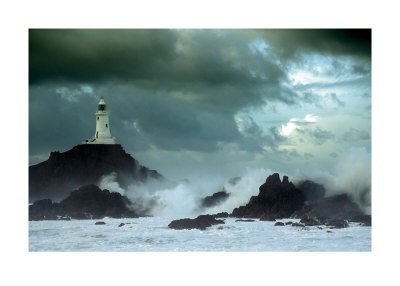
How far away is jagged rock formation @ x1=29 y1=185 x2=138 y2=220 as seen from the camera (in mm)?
14188

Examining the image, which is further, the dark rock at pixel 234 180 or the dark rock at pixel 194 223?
the dark rock at pixel 234 180

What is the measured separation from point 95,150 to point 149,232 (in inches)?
106

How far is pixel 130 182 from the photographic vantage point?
1479 cm

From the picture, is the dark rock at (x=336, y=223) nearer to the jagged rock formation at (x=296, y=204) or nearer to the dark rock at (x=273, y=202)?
the jagged rock formation at (x=296, y=204)

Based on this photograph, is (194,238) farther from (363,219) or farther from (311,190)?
(363,219)

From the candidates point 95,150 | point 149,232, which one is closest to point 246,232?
point 149,232

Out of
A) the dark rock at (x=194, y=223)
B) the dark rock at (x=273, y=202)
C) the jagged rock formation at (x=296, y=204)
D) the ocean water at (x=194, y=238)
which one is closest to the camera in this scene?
the ocean water at (x=194, y=238)

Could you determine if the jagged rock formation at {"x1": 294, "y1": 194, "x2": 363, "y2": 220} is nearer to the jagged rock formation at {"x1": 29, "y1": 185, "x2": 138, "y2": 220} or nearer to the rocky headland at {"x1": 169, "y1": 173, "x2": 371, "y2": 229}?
the rocky headland at {"x1": 169, "y1": 173, "x2": 371, "y2": 229}

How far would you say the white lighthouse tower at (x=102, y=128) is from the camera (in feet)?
44.5

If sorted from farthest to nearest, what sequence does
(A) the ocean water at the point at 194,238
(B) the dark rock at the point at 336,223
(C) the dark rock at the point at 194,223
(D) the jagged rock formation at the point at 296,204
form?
(D) the jagged rock formation at the point at 296,204 < (B) the dark rock at the point at 336,223 < (C) the dark rock at the point at 194,223 < (A) the ocean water at the point at 194,238

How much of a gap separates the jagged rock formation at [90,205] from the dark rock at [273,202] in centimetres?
282

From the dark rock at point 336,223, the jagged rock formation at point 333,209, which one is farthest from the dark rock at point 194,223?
the dark rock at point 336,223

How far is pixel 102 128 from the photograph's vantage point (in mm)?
13727
